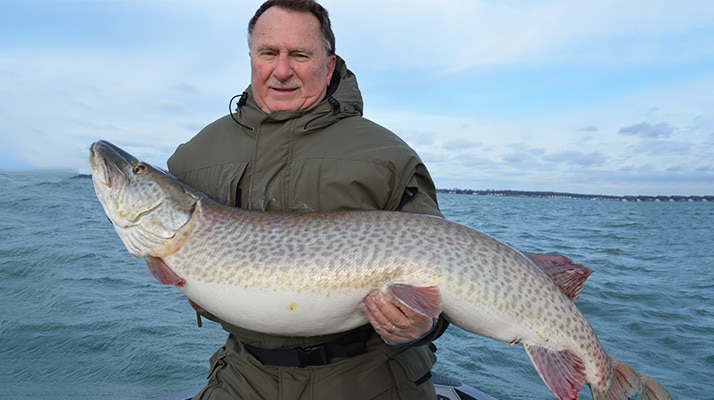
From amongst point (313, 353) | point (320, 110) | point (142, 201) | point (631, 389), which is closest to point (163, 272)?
point (142, 201)

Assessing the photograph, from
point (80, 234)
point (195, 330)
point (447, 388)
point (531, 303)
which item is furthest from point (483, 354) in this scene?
point (80, 234)

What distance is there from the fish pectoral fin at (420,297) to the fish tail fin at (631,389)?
108 centimetres

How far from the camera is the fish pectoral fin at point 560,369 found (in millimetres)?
2598

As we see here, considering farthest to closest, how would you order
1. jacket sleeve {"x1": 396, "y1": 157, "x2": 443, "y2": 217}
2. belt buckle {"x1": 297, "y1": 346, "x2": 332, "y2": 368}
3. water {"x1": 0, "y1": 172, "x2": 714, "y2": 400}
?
1. water {"x1": 0, "y1": 172, "x2": 714, "y2": 400}
2. jacket sleeve {"x1": 396, "y1": 157, "x2": 443, "y2": 217}
3. belt buckle {"x1": 297, "y1": 346, "x2": 332, "y2": 368}

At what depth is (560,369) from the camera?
2.65m

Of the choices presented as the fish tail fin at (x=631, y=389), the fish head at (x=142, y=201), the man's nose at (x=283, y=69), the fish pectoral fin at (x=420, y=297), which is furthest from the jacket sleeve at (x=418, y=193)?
the fish tail fin at (x=631, y=389)

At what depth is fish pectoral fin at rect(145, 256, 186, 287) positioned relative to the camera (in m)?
2.54

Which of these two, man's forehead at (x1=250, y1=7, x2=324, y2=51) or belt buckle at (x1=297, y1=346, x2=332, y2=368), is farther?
man's forehead at (x1=250, y1=7, x2=324, y2=51)

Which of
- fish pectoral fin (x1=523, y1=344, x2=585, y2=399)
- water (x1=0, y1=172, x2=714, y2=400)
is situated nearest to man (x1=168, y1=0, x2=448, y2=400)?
fish pectoral fin (x1=523, y1=344, x2=585, y2=399)

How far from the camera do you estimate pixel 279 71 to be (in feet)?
8.87

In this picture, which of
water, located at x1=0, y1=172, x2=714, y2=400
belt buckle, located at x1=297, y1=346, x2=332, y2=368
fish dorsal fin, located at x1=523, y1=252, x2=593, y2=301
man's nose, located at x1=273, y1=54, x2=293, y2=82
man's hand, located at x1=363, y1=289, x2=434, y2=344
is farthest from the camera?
water, located at x1=0, y1=172, x2=714, y2=400

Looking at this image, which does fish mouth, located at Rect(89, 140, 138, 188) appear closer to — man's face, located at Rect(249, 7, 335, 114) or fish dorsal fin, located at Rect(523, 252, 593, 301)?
man's face, located at Rect(249, 7, 335, 114)

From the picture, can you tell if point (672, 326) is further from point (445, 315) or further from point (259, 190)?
Answer: point (259, 190)

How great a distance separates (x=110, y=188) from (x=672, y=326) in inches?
438
